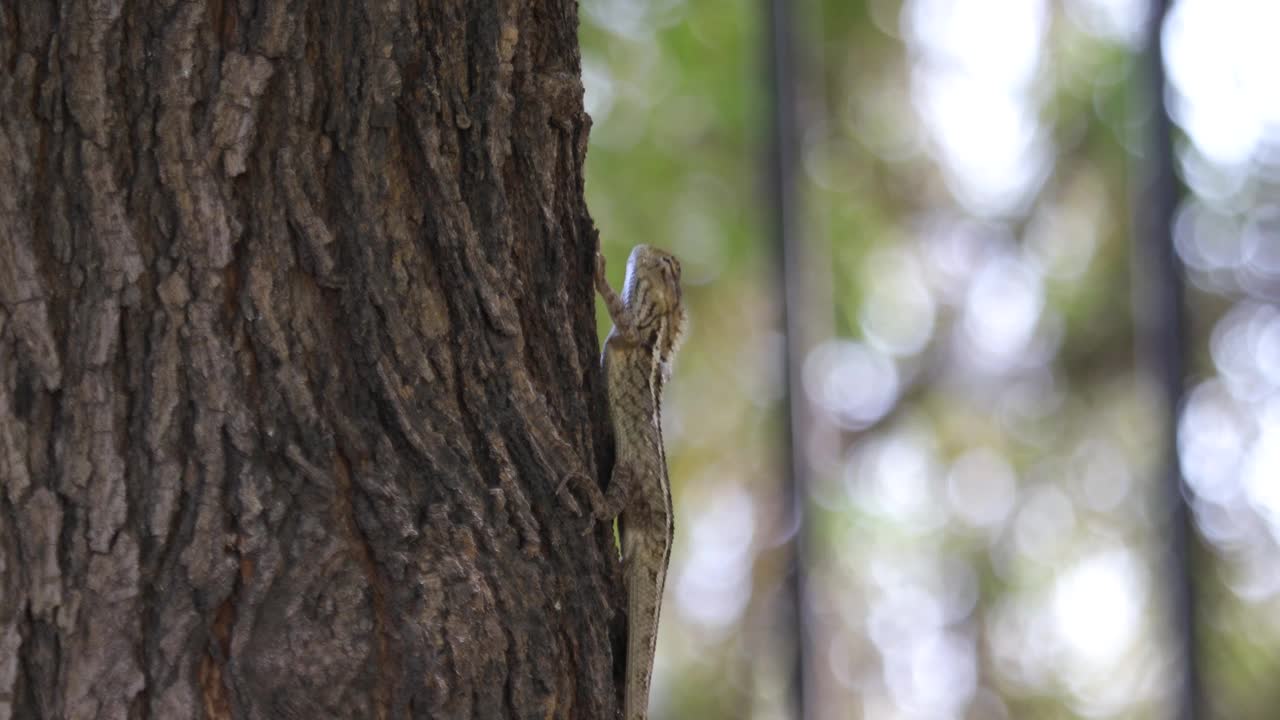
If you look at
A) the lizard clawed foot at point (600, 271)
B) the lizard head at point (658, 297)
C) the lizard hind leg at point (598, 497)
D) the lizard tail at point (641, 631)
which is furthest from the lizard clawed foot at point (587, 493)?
the lizard head at point (658, 297)

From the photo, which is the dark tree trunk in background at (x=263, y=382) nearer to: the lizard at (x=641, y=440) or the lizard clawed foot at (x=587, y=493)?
the lizard clawed foot at (x=587, y=493)

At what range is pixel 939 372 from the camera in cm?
463

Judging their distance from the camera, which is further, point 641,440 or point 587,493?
point 641,440

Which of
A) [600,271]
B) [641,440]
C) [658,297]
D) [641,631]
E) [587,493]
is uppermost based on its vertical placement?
[658,297]

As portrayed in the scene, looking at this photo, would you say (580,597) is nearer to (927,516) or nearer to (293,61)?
(293,61)

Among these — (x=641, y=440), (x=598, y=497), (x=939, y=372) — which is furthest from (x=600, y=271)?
(x=939, y=372)

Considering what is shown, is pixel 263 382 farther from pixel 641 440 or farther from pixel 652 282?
pixel 652 282

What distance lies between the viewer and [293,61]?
1.44 m

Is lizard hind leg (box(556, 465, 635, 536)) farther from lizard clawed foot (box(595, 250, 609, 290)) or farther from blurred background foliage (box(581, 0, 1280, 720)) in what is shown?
blurred background foliage (box(581, 0, 1280, 720))

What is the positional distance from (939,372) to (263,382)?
358cm

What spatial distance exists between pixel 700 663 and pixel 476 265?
316 centimetres

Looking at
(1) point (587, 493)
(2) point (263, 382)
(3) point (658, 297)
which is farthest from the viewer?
(3) point (658, 297)

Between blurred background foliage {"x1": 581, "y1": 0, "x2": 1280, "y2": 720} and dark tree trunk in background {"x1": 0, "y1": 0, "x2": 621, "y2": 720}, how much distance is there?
9.07 feet

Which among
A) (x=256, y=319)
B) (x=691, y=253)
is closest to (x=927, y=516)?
(x=691, y=253)
